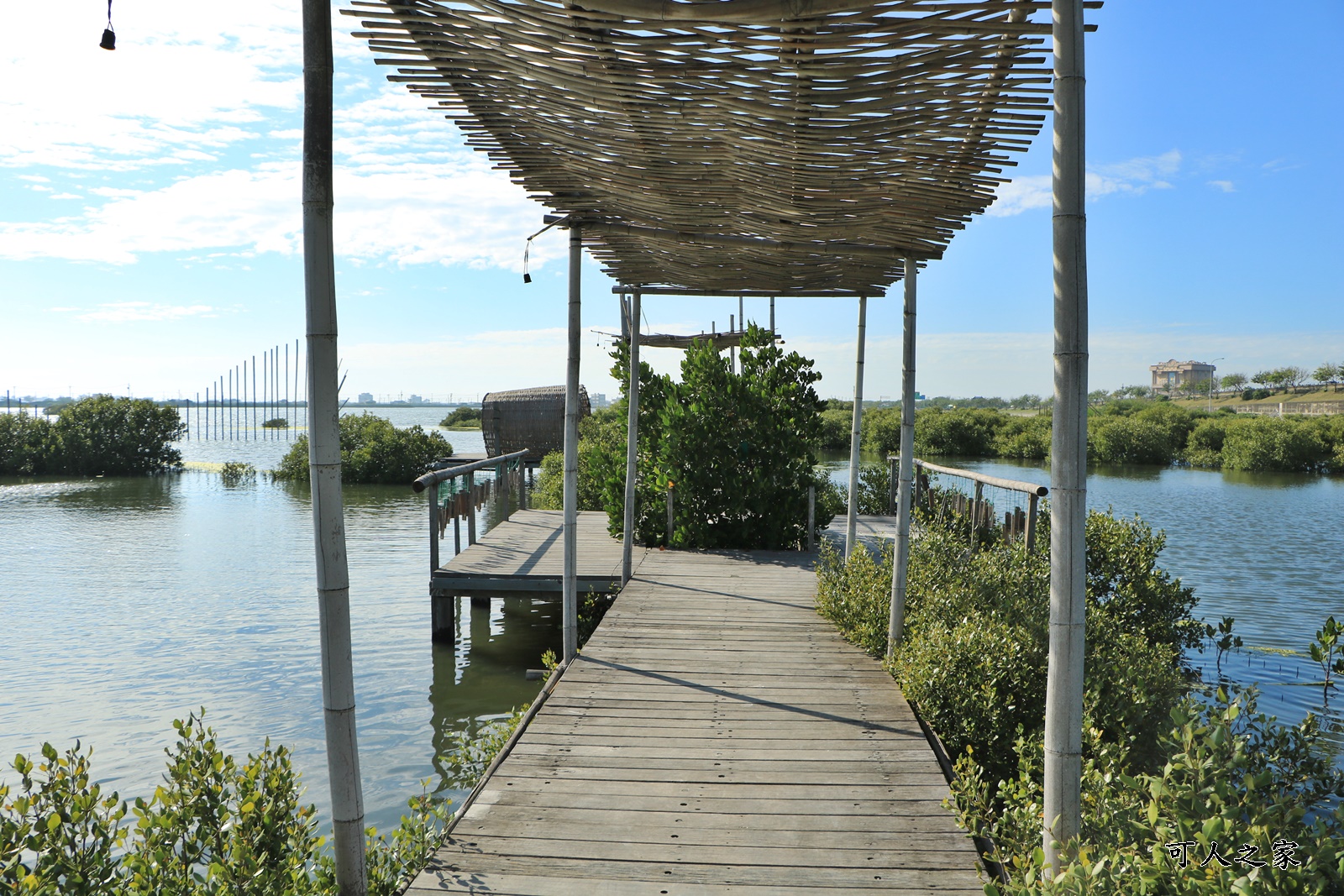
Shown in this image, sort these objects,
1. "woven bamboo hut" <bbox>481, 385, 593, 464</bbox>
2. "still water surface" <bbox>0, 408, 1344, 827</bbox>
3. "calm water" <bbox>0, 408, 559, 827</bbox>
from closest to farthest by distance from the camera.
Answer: "calm water" <bbox>0, 408, 559, 827</bbox> → "still water surface" <bbox>0, 408, 1344, 827</bbox> → "woven bamboo hut" <bbox>481, 385, 593, 464</bbox>

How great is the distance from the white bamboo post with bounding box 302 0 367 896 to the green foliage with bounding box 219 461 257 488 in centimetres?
2795

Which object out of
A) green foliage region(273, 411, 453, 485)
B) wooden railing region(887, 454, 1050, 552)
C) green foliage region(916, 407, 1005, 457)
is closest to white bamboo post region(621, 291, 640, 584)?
wooden railing region(887, 454, 1050, 552)

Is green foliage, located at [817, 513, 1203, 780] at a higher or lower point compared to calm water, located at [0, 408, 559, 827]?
higher

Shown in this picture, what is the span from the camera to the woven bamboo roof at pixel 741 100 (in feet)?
8.80

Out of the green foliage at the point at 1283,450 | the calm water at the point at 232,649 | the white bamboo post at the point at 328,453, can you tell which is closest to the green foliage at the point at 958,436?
the green foliage at the point at 1283,450

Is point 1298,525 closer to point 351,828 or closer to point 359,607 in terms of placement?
point 359,607

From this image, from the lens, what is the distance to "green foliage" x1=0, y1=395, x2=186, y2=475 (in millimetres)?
29922

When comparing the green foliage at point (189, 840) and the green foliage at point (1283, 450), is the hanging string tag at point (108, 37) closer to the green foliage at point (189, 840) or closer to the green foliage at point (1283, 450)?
the green foliage at point (189, 840)

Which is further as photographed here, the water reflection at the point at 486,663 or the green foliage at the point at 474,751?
the water reflection at the point at 486,663

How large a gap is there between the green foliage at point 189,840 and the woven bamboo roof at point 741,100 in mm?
2738

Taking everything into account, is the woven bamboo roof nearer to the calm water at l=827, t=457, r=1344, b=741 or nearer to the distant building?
the calm water at l=827, t=457, r=1344, b=741

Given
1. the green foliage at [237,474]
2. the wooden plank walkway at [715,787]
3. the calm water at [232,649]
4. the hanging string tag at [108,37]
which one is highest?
the hanging string tag at [108,37]

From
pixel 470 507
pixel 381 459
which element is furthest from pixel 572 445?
pixel 381 459

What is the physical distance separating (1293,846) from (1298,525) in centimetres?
2044
